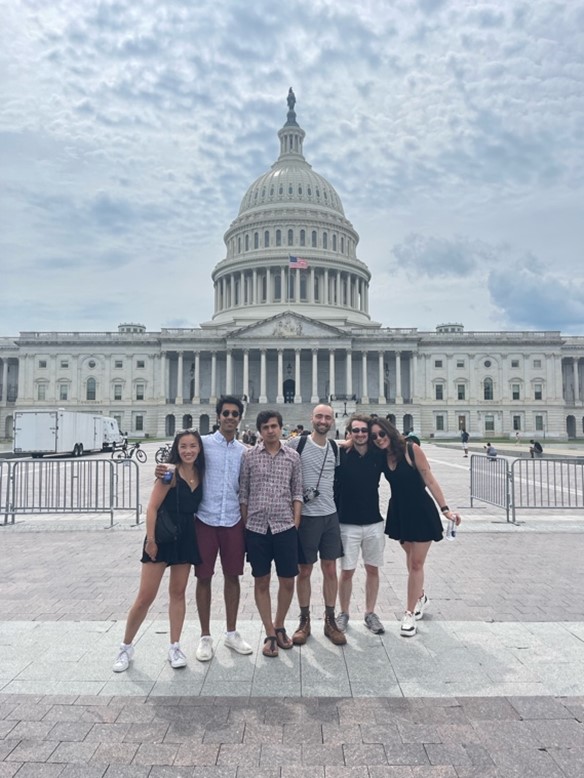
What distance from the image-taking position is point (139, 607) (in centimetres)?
598

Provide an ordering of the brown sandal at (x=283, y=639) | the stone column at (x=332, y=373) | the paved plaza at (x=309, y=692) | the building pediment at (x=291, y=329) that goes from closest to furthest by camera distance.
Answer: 1. the paved plaza at (x=309, y=692)
2. the brown sandal at (x=283, y=639)
3. the stone column at (x=332, y=373)
4. the building pediment at (x=291, y=329)

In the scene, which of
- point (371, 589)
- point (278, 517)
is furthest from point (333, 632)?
point (278, 517)

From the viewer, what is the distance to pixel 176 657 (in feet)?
19.2

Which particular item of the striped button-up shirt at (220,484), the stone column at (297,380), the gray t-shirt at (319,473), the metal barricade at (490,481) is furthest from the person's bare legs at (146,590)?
the stone column at (297,380)

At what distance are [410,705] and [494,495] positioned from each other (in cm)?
1195

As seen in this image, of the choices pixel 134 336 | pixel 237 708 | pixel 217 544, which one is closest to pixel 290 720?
pixel 237 708

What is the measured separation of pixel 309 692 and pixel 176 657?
1399mm

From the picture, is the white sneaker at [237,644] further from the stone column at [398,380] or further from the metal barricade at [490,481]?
the stone column at [398,380]

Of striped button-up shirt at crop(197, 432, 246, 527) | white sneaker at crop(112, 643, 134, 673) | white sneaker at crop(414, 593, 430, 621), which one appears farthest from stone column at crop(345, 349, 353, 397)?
white sneaker at crop(112, 643, 134, 673)

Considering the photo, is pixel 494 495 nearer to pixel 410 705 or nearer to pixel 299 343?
pixel 410 705

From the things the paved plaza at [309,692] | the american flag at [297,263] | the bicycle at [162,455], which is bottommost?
the paved plaza at [309,692]

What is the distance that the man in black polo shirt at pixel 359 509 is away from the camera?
6.89 m

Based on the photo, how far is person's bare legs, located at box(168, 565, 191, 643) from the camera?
5.97 metres

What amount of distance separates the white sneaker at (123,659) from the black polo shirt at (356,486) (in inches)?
104
